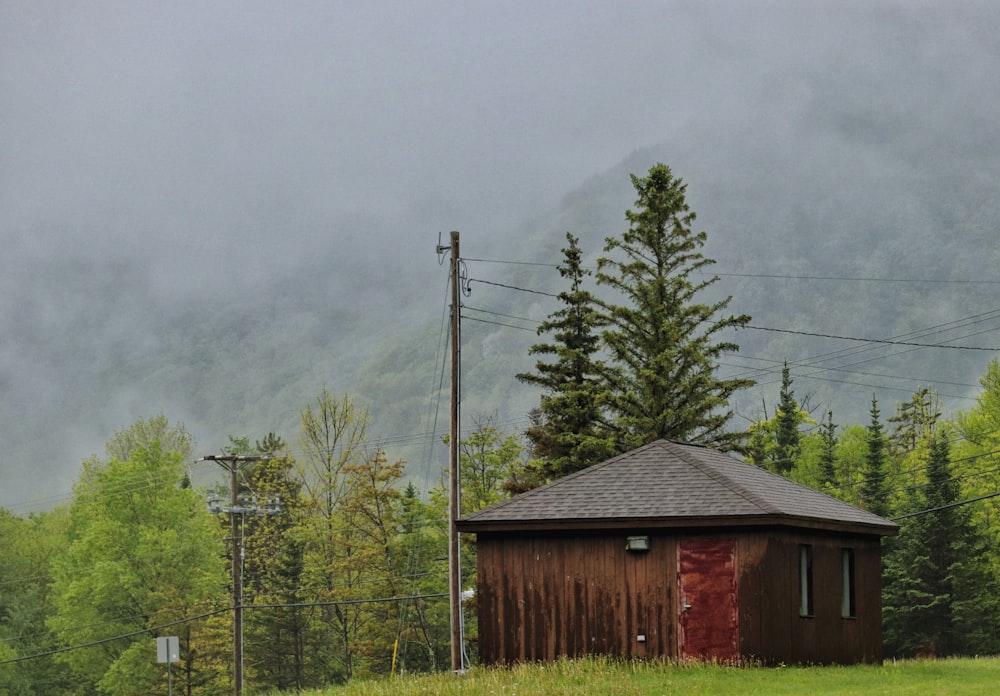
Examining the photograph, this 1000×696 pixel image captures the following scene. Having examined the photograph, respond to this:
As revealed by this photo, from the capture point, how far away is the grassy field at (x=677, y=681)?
21047 millimetres

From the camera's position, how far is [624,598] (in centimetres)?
2638

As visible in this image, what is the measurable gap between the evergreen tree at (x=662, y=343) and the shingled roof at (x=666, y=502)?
50.7 feet

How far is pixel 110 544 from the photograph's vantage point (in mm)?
60781

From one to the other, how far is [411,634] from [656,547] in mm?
29295

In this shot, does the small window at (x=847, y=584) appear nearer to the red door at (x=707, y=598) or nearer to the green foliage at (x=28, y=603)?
the red door at (x=707, y=598)

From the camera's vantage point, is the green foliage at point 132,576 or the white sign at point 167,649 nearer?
the white sign at point 167,649

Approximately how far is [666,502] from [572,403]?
65.1 feet

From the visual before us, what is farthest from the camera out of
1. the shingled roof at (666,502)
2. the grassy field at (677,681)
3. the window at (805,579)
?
the window at (805,579)

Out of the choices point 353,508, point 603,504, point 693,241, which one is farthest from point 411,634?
point 603,504

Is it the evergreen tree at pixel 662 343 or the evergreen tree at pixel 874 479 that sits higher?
the evergreen tree at pixel 662 343

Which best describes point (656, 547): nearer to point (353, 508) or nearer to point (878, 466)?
point (353, 508)

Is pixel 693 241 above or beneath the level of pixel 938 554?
above

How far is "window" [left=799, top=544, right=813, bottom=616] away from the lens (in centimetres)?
2686

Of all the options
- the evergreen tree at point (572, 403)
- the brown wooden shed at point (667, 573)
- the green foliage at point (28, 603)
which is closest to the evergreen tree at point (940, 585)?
the evergreen tree at point (572, 403)
